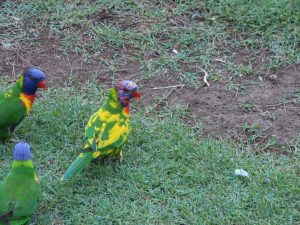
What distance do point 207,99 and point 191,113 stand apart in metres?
0.26

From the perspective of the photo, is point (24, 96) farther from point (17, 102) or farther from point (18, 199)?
point (18, 199)

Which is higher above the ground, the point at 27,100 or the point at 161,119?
the point at 27,100

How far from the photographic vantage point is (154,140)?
200 inches

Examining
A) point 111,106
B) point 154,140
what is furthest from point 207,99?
point 111,106

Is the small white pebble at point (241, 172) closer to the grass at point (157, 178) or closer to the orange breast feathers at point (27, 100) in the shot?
the grass at point (157, 178)

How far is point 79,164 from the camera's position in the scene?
14.6 feet

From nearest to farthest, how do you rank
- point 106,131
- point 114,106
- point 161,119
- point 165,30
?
point 106,131
point 114,106
point 161,119
point 165,30

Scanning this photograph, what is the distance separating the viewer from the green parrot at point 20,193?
3953mm

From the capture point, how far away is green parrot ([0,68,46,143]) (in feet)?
15.9

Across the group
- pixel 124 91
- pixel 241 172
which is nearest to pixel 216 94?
pixel 241 172

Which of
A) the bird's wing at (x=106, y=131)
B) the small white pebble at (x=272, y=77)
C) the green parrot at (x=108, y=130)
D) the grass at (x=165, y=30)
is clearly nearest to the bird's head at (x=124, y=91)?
the green parrot at (x=108, y=130)

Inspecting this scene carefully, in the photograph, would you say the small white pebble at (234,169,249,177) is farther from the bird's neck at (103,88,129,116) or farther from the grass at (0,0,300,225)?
the bird's neck at (103,88,129,116)

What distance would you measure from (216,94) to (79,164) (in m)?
1.73

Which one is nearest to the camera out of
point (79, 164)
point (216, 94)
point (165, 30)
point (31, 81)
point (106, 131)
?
point (79, 164)
